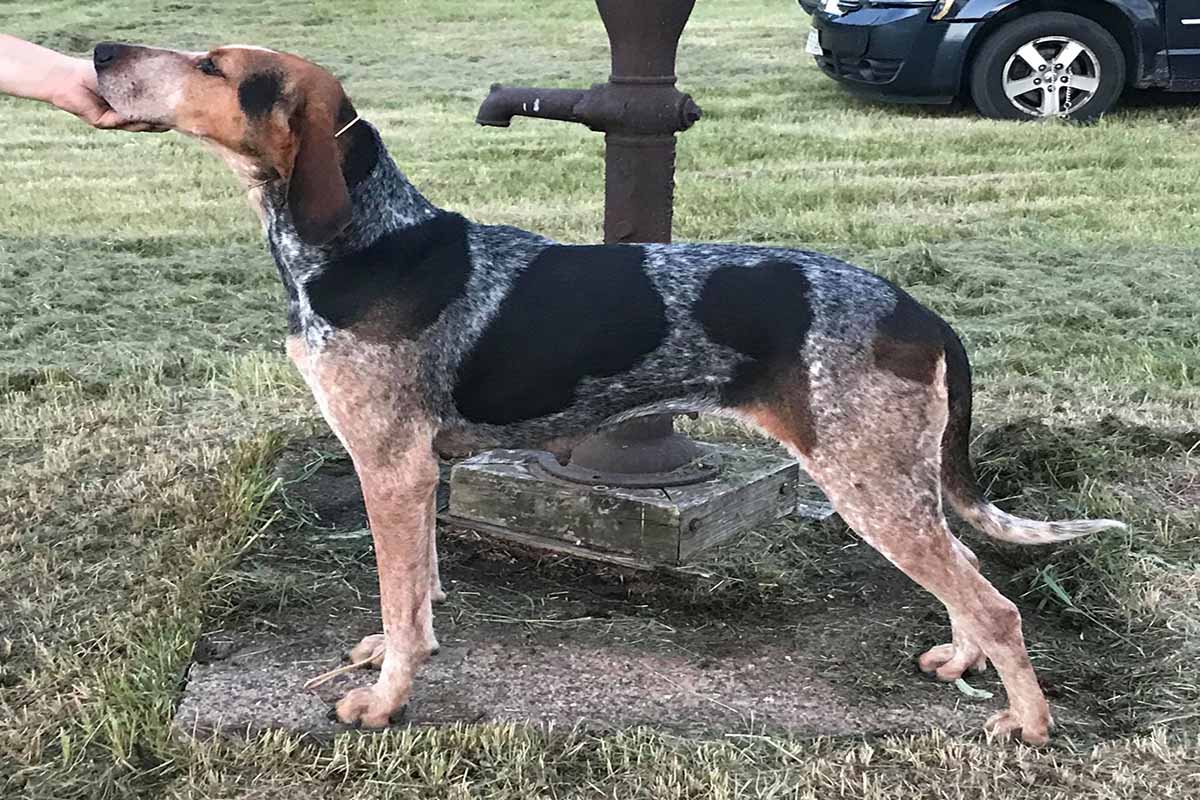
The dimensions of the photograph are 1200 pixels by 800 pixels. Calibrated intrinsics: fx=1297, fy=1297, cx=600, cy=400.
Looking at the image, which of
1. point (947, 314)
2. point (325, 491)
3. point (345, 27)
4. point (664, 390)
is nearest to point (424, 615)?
point (664, 390)

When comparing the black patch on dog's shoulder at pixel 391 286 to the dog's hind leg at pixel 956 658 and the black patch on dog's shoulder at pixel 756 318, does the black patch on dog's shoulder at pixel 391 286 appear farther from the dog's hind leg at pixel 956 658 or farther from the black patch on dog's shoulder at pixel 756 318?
the dog's hind leg at pixel 956 658

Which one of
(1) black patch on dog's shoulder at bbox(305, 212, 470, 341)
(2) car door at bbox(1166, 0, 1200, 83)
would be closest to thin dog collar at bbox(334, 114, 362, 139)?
(1) black patch on dog's shoulder at bbox(305, 212, 470, 341)

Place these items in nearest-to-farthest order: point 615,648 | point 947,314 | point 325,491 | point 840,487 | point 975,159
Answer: point 840,487, point 615,648, point 325,491, point 947,314, point 975,159

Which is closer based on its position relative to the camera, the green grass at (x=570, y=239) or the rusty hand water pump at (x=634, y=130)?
the green grass at (x=570, y=239)

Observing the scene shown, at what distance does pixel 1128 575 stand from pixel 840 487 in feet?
4.32

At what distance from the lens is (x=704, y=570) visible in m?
4.20

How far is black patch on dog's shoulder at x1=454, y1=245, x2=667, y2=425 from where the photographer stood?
3.38m

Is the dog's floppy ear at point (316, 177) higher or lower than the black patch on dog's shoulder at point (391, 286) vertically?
higher

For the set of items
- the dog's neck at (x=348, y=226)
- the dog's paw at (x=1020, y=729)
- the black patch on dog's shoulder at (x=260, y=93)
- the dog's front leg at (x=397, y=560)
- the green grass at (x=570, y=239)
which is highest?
the black patch on dog's shoulder at (x=260, y=93)

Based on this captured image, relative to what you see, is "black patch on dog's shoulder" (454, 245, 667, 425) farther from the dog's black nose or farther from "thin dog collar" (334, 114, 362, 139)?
the dog's black nose

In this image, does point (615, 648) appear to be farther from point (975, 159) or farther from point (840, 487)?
point (975, 159)

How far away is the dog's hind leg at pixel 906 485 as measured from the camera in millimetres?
3289

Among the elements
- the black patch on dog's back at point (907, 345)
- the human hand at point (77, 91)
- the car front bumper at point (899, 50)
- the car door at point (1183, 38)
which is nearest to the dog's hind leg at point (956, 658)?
the black patch on dog's back at point (907, 345)

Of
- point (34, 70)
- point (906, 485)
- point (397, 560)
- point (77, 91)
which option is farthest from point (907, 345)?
point (34, 70)
